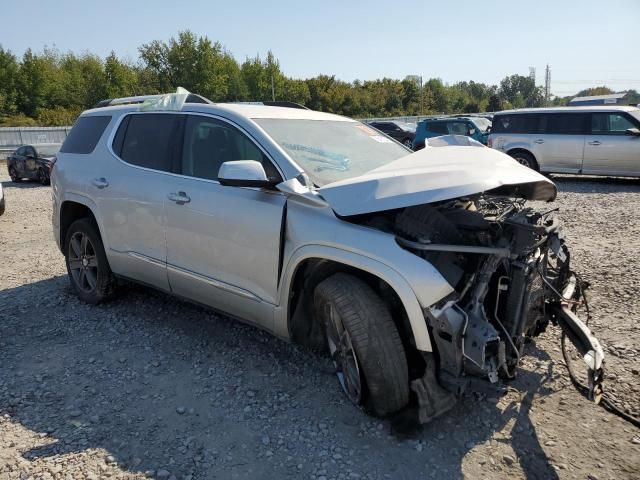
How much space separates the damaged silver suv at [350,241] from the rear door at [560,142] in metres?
10.1

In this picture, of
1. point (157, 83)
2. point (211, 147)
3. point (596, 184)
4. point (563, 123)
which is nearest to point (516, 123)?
point (563, 123)

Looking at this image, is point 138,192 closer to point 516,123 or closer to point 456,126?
point 516,123

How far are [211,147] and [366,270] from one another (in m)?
1.72

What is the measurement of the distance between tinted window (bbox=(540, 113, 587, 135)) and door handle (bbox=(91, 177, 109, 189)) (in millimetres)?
11974

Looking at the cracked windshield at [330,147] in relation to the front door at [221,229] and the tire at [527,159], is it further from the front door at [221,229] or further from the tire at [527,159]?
the tire at [527,159]

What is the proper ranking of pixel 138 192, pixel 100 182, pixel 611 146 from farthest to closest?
pixel 611 146
pixel 100 182
pixel 138 192

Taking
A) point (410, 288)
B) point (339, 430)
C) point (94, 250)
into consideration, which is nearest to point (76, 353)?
point (94, 250)

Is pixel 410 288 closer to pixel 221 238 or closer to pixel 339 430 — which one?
pixel 339 430

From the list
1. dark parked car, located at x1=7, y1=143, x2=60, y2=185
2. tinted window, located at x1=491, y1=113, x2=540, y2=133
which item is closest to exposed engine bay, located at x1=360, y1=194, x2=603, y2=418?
tinted window, located at x1=491, y1=113, x2=540, y2=133

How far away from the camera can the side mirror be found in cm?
309

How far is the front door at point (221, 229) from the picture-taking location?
3.31 metres

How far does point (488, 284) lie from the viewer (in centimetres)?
279

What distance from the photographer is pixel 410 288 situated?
262cm

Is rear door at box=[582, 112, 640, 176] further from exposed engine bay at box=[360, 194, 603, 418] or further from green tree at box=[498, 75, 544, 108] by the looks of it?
green tree at box=[498, 75, 544, 108]
